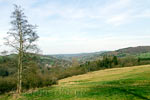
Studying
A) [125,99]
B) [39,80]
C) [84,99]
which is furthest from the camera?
[39,80]

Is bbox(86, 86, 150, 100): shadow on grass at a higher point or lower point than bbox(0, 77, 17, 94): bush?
higher

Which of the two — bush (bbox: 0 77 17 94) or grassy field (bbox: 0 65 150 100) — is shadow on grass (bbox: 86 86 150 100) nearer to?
grassy field (bbox: 0 65 150 100)

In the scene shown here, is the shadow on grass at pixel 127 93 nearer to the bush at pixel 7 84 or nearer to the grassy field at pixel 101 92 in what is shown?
the grassy field at pixel 101 92

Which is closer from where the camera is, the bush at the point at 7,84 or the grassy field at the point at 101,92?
the grassy field at the point at 101,92

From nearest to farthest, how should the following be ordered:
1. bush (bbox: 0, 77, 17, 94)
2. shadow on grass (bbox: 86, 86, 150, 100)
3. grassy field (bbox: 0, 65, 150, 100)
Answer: shadow on grass (bbox: 86, 86, 150, 100), grassy field (bbox: 0, 65, 150, 100), bush (bbox: 0, 77, 17, 94)

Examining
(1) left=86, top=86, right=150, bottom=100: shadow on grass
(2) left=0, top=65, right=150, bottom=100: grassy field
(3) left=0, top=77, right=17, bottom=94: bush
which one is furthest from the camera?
(3) left=0, top=77, right=17, bottom=94: bush

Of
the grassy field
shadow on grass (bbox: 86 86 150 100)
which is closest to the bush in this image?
the grassy field

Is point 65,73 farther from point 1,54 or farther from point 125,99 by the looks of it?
point 125,99

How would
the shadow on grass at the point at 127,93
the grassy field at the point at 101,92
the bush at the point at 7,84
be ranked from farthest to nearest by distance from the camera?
the bush at the point at 7,84 → the grassy field at the point at 101,92 → the shadow on grass at the point at 127,93

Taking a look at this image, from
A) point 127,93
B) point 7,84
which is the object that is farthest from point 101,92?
point 7,84

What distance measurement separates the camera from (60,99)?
12.4m

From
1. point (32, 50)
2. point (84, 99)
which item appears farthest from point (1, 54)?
point (84, 99)

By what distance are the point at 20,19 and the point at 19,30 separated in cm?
129

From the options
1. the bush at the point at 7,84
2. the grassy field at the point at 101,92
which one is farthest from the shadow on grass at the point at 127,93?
the bush at the point at 7,84
